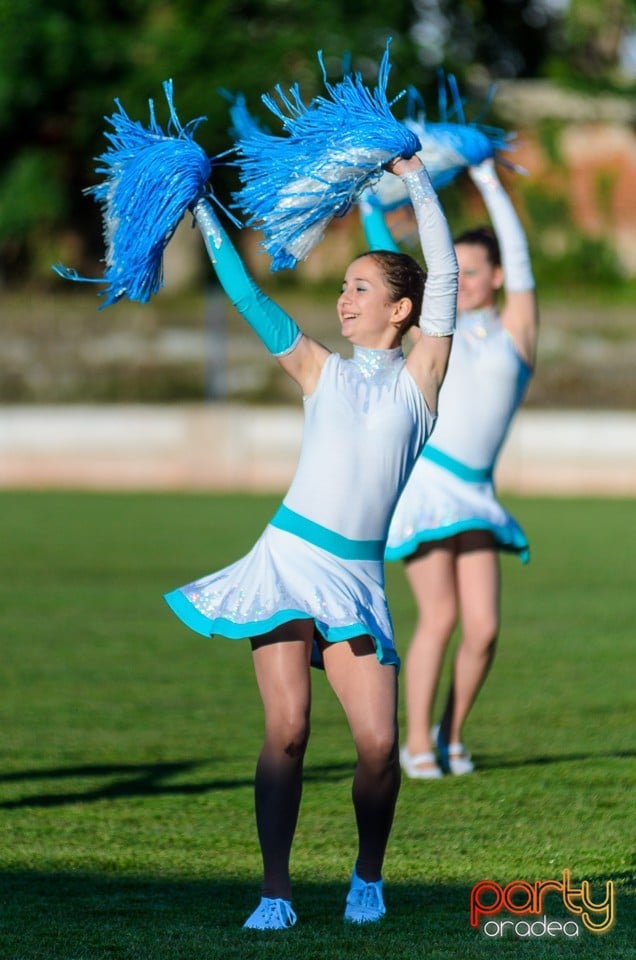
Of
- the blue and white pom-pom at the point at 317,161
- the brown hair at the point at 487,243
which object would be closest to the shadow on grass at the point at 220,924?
the blue and white pom-pom at the point at 317,161

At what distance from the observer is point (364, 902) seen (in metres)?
4.08

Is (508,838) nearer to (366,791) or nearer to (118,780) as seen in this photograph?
(366,791)

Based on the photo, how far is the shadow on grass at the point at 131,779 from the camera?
5.51m

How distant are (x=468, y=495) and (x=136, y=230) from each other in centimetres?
214

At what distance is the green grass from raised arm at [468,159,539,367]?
1.57 meters

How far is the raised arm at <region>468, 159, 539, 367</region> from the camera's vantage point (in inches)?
237

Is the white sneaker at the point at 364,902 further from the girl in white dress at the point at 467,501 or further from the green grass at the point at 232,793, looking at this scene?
the girl in white dress at the point at 467,501

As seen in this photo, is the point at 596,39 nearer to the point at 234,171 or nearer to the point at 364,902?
the point at 234,171

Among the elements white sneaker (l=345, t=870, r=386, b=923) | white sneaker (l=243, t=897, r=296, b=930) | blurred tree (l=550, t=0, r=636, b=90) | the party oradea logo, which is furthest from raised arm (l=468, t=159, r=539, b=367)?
blurred tree (l=550, t=0, r=636, b=90)

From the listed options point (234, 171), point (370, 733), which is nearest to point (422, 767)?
point (370, 733)

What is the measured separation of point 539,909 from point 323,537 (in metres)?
1.04

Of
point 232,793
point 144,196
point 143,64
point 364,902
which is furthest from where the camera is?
point 143,64

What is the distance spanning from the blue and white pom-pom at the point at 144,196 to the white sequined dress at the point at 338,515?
53 centimetres

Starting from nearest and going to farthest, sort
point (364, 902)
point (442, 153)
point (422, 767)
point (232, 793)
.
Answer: point (364, 902) → point (232, 793) → point (442, 153) → point (422, 767)
